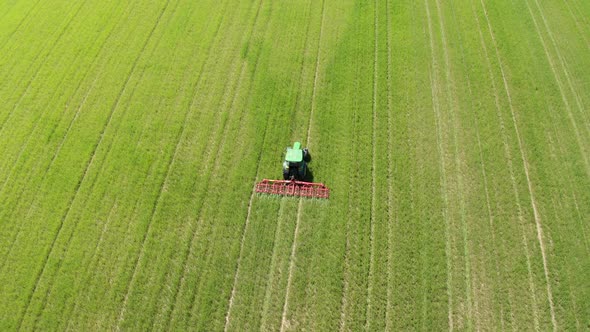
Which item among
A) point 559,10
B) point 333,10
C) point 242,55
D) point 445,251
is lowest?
point 445,251

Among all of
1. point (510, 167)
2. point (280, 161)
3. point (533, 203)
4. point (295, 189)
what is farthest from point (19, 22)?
point (533, 203)

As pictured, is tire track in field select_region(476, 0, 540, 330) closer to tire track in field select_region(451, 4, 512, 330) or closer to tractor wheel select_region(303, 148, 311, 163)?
tire track in field select_region(451, 4, 512, 330)

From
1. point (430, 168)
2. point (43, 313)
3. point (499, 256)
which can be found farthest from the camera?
point (430, 168)

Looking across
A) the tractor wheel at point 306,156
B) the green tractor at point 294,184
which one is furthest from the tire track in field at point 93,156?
the tractor wheel at point 306,156

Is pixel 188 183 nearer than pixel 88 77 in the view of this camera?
Yes

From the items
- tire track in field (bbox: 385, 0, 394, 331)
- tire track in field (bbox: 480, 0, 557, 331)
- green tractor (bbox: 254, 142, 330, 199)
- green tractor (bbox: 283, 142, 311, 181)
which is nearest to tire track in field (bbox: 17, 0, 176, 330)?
green tractor (bbox: 254, 142, 330, 199)

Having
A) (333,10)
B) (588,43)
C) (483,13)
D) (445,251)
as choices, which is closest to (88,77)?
(333,10)

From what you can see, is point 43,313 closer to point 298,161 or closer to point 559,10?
point 298,161
